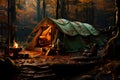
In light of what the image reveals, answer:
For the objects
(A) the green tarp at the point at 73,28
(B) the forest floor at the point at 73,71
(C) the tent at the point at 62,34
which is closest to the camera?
(B) the forest floor at the point at 73,71

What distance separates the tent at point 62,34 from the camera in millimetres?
19266

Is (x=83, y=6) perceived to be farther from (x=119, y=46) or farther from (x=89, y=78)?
(x=89, y=78)

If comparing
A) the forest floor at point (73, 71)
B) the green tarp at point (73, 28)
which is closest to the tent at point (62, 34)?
the green tarp at point (73, 28)

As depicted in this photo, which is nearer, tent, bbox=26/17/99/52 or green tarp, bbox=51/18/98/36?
tent, bbox=26/17/99/52

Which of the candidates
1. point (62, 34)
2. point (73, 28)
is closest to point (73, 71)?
point (62, 34)

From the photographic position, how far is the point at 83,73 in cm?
1129

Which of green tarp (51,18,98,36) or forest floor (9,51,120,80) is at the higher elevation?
green tarp (51,18,98,36)

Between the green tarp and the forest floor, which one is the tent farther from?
the forest floor

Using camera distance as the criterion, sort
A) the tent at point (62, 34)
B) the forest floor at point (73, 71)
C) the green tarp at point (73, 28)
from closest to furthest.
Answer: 1. the forest floor at point (73, 71)
2. the tent at point (62, 34)
3. the green tarp at point (73, 28)

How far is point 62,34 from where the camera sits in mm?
19516

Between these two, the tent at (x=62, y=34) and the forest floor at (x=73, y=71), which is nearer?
the forest floor at (x=73, y=71)

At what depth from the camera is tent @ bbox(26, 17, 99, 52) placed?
19.3m

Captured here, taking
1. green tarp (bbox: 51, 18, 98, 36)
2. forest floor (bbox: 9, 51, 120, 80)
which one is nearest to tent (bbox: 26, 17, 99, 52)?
green tarp (bbox: 51, 18, 98, 36)

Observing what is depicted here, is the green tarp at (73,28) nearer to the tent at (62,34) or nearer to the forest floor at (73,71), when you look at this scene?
the tent at (62,34)
